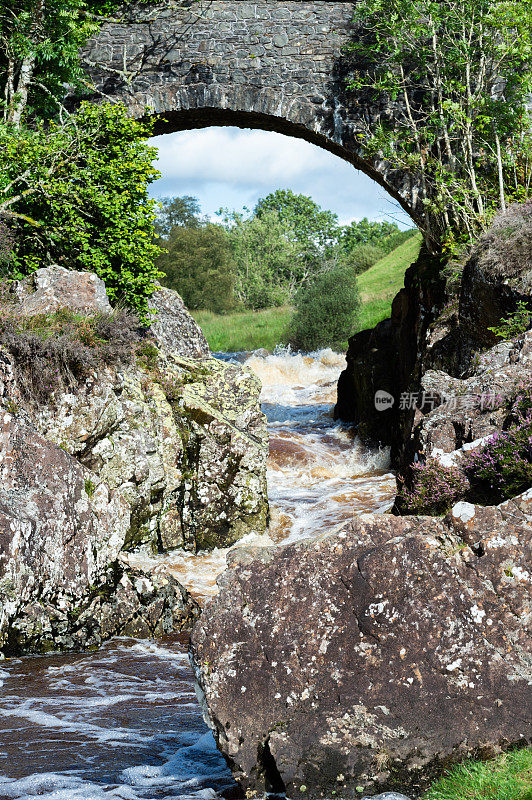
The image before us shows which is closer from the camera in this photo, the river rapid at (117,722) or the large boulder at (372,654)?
the large boulder at (372,654)

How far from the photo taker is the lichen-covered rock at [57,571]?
22.1 feet

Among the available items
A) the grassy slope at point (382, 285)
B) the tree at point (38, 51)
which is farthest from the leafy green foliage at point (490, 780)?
the grassy slope at point (382, 285)

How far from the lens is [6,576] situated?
662cm

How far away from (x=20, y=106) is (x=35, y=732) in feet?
36.7

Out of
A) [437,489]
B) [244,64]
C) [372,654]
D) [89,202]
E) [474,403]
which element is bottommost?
[372,654]

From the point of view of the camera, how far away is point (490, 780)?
3.11 metres

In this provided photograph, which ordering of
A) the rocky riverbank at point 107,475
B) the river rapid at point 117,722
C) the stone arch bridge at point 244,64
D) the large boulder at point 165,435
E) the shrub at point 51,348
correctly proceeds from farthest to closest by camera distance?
1. the stone arch bridge at point 244,64
2. the large boulder at point 165,435
3. the shrub at point 51,348
4. the rocky riverbank at point 107,475
5. the river rapid at point 117,722

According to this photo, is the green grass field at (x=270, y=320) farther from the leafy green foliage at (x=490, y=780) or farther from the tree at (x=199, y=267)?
the leafy green foliage at (x=490, y=780)

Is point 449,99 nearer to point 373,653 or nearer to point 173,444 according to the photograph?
point 173,444

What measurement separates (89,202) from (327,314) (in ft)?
77.1

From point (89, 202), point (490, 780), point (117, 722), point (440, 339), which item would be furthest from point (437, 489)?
point (89, 202)

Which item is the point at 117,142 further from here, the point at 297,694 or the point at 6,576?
the point at 297,694

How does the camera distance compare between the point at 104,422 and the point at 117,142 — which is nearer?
the point at 104,422

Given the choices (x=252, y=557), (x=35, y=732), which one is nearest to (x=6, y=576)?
(x=35, y=732)
